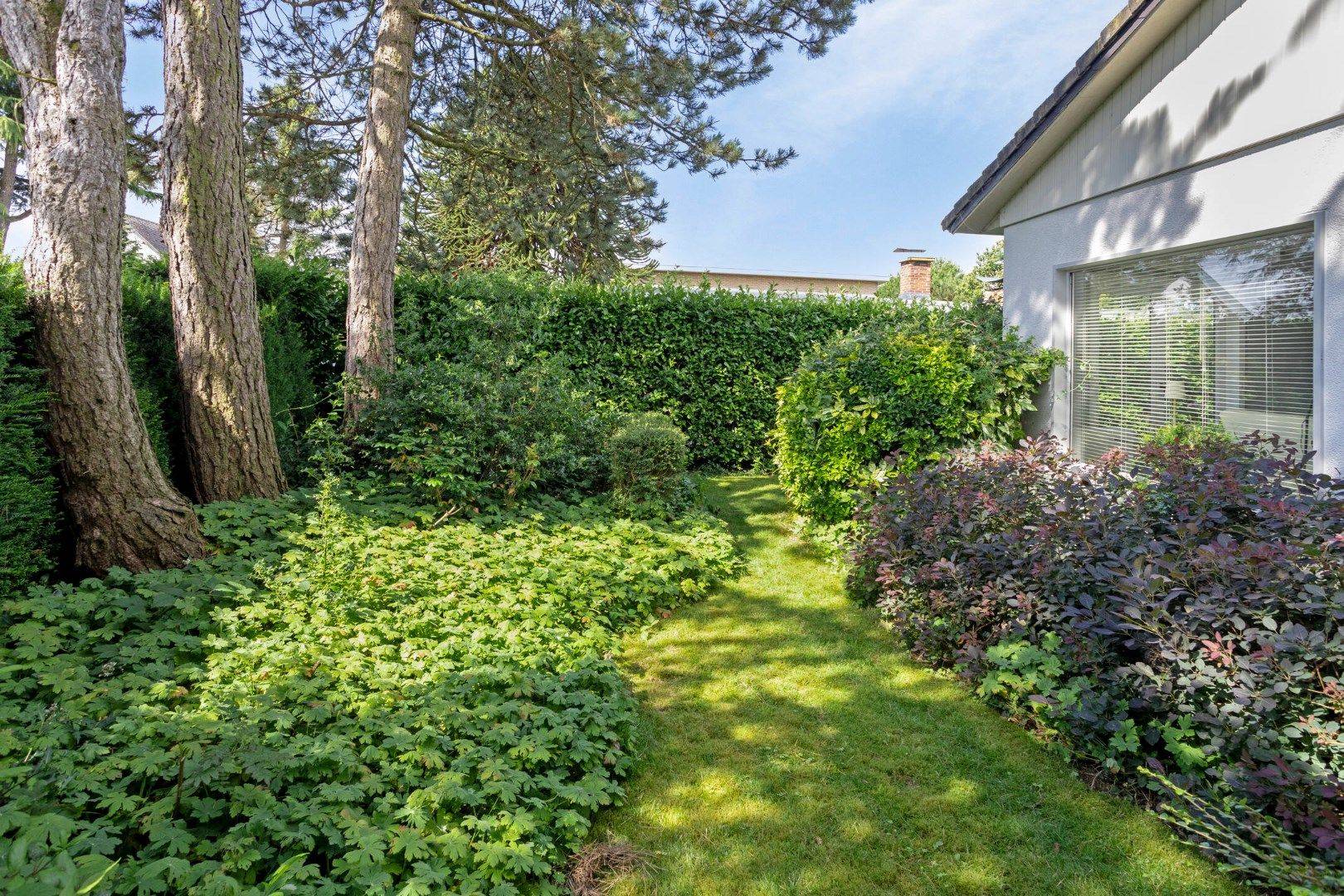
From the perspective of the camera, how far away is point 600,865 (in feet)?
9.45

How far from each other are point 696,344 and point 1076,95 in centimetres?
610

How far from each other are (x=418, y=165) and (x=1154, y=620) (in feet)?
41.8

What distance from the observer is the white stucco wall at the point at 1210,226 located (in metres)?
4.95

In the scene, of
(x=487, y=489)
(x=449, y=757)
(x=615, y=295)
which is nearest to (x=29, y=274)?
(x=487, y=489)

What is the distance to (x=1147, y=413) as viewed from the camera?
6.64 metres

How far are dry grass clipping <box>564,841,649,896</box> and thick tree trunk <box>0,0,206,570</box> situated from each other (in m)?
3.54

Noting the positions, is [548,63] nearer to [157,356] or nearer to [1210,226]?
[157,356]

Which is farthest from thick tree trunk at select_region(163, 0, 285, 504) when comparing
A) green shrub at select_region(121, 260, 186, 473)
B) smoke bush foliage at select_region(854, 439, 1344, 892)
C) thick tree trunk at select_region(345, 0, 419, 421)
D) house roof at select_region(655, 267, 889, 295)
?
house roof at select_region(655, 267, 889, 295)

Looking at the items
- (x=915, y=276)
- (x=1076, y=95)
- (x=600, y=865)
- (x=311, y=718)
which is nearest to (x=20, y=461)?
(x=311, y=718)

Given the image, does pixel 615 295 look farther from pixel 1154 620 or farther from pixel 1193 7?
pixel 1154 620

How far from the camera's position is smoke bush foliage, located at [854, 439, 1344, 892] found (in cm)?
270

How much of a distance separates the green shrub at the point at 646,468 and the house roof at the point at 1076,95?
4.51 meters

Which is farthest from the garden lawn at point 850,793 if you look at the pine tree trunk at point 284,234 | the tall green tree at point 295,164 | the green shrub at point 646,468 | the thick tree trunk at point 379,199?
the tall green tree at point 295,164

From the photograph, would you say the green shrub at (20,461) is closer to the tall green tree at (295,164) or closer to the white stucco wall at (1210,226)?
the tall green tree at (295,164)
